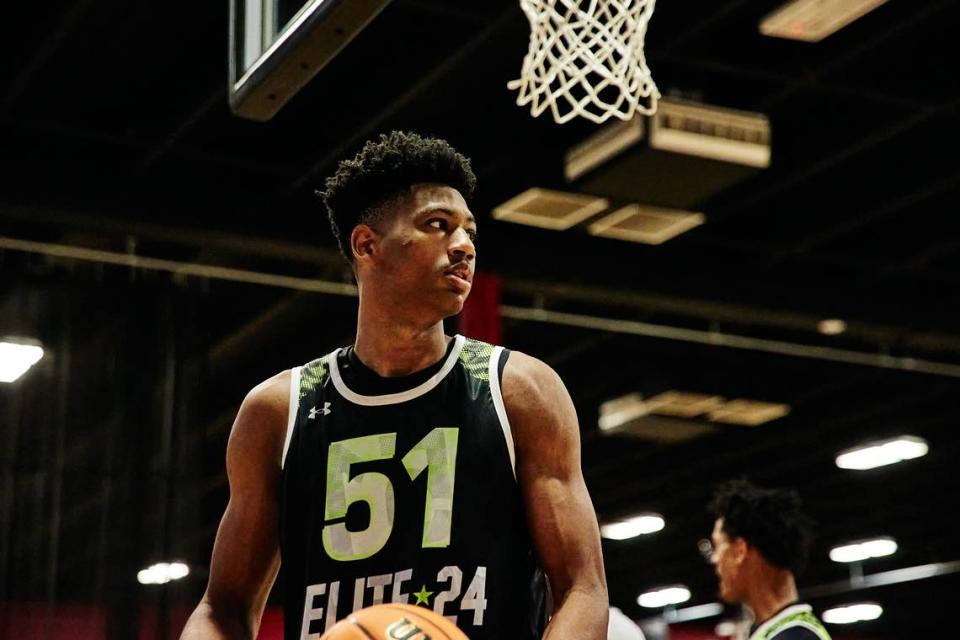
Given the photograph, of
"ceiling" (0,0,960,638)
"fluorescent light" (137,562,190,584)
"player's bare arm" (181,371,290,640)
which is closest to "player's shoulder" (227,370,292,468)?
"player's bare arm" (181,371,290,640)

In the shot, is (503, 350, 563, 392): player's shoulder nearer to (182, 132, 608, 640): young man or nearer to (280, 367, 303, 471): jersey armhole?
(182, 132, 608, 640): young man

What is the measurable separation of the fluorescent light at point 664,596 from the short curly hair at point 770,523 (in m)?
14.6

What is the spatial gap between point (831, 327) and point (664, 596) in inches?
442

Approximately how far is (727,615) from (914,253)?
12994 millimetres

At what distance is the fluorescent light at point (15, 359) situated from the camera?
8.02 meters

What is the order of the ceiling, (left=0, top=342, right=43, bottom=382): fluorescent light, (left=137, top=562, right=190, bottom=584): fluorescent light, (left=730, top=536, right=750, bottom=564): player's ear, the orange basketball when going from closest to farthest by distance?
the orange basketball < (left=730, top=536, right=750, bottom=564): player's ear < the ceiling < (left=137, top=562, right=190, bottom=584): fluorescent light < (left=0, top=342, right=43, bottom=382): fluorescent light

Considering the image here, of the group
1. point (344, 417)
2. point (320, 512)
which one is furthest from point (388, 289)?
point (320, 512)

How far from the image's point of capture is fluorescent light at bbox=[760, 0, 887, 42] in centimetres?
613

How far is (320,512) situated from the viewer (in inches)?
101

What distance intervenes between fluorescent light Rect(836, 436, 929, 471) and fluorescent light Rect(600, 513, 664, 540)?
2889 mm

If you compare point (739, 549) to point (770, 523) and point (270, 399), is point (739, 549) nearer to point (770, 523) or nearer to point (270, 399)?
point (770, 523)

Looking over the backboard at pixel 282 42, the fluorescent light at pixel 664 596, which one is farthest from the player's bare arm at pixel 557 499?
the fluorescent light at pixel 664 596

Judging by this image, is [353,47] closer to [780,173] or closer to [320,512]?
[780,173]

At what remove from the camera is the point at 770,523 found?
5.55 m
